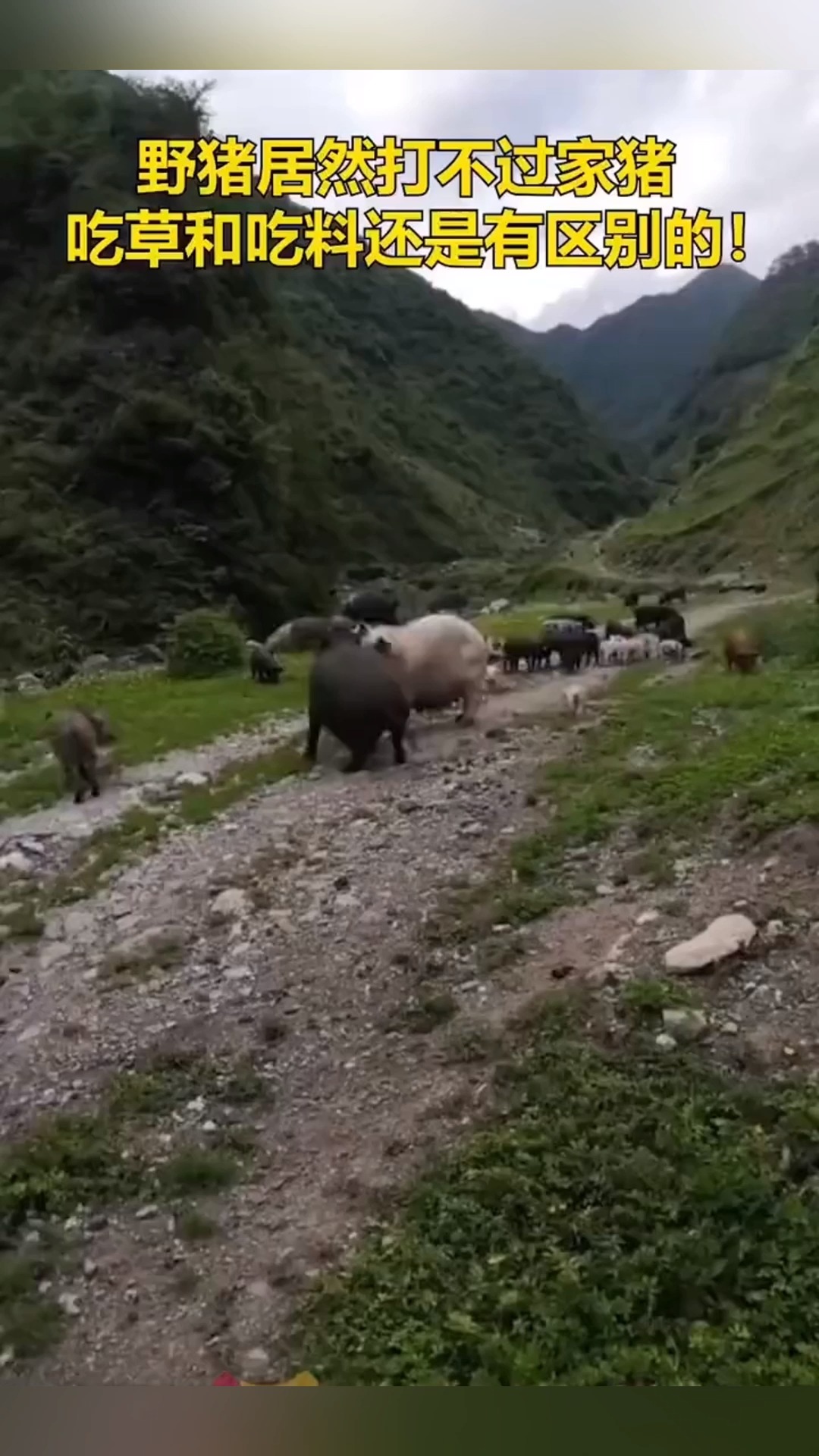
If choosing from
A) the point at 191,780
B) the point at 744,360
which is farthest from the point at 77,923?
the point at 744,360

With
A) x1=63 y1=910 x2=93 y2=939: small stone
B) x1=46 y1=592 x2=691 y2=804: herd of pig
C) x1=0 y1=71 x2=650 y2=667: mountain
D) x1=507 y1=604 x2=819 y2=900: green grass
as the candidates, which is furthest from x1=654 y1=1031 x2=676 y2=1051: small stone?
x1=0 y1=71 x2=650 y2=667: mountain

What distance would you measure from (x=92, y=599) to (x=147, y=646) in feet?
0.77

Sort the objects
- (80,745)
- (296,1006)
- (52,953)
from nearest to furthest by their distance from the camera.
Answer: (296,1006), (52,953), (80,745)

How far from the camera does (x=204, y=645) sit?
421 centimetres

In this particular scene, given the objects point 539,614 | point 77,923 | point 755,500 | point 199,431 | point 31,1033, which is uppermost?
point 199,431

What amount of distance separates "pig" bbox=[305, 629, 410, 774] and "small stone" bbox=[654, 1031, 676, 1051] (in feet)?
5.44

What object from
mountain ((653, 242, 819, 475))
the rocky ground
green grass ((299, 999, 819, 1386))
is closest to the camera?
green grass ((299, 999, 819, 1386))

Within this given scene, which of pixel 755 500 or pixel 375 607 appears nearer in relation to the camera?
pixel 375 607

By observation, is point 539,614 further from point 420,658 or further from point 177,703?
point 177,703

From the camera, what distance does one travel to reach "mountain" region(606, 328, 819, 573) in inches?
168

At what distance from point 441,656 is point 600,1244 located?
2.22 meters

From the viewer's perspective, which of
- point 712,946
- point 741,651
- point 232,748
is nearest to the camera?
point 712,946

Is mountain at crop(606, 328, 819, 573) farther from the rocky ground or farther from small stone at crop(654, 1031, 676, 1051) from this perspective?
small stone at crop(654, 1031, 676, 1051)

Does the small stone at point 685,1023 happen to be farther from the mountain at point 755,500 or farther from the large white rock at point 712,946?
the mountain at point 755,500
